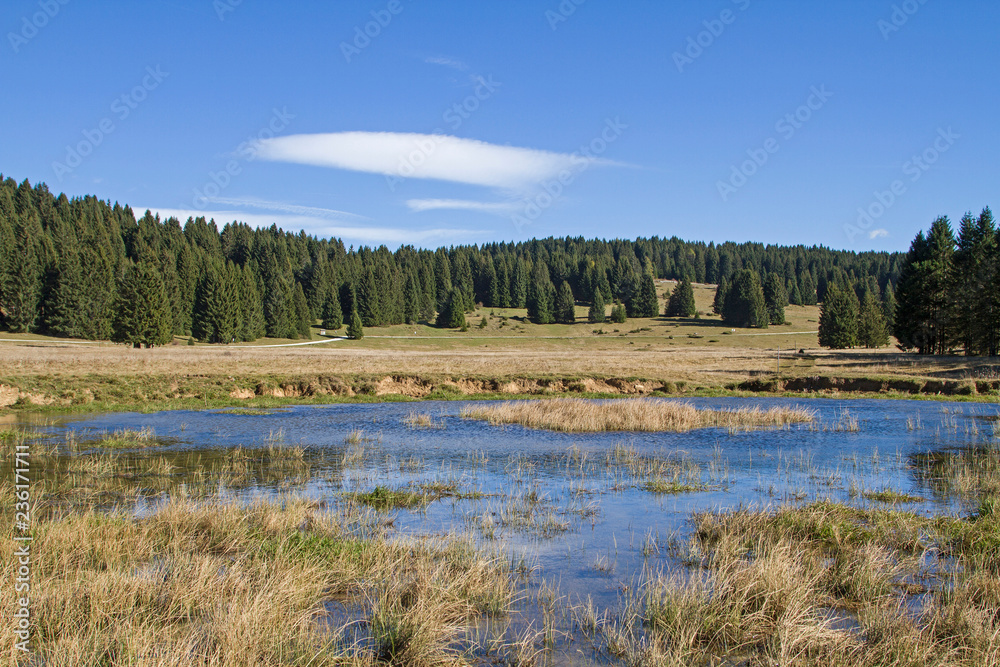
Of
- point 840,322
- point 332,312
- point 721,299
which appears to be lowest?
point 840,322

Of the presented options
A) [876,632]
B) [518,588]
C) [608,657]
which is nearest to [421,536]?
[518,588]

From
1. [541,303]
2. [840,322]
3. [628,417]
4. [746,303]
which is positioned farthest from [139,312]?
[746,303]

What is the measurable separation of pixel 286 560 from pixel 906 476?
1524 cm

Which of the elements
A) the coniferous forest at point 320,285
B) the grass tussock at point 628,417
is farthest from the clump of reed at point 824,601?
the coniferous forest at point 320,285

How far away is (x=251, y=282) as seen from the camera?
111 meters

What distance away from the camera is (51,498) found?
43.4ft

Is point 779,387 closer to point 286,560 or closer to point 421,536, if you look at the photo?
point 421,536

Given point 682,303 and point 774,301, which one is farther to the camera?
point 682,303

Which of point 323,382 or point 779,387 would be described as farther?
point 779,387

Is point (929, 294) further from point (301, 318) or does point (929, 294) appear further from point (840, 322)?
point (301, 318)

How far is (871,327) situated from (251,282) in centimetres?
9416

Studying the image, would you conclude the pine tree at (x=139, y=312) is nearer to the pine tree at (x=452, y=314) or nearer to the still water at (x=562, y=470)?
→ the still water at (x=562, y=470)

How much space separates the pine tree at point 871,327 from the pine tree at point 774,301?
136ft

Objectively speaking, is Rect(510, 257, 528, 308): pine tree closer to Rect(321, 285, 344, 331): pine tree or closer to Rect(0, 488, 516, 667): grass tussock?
Rect(321, 285, 344, 331): pine tree
